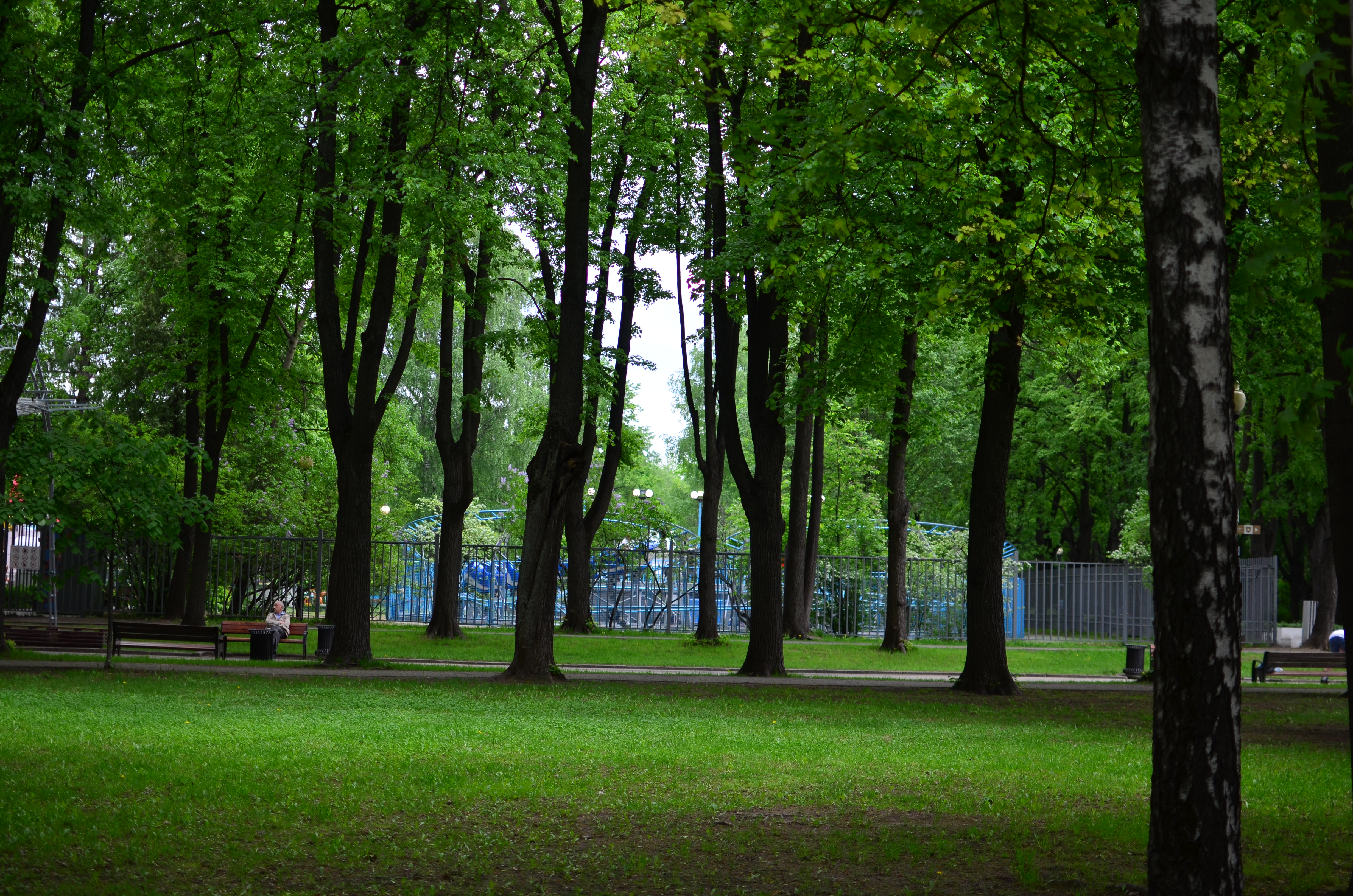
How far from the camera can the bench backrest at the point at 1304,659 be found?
71.0 ft

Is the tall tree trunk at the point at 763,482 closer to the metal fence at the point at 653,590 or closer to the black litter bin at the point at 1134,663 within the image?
the black litter bin at the point at 1134,663

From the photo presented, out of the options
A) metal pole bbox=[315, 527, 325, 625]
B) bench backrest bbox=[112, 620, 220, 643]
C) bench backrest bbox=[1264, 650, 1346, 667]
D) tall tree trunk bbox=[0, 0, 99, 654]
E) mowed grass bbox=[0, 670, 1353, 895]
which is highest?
tall tree trunk bbox=[0, 0, 99, 654]

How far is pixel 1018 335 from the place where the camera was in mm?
16594

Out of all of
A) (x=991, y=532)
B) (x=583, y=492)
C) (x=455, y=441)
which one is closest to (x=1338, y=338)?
(x=991, y=532)

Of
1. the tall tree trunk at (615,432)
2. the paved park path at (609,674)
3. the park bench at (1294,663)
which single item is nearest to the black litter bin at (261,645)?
the paved park path at (609,674)

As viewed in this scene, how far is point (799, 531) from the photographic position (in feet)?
95.4

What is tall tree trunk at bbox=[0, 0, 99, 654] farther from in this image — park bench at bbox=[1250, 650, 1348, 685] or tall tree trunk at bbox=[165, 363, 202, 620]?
park bench at bbox=[1250, 650, 1348, 685]

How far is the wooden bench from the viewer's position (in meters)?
21.4

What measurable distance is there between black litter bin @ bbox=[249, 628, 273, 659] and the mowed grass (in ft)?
18.1

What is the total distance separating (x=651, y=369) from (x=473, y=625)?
9371 mm

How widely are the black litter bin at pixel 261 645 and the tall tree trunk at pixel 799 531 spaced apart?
11444mm

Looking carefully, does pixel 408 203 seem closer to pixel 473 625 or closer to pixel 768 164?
pixel 768 164

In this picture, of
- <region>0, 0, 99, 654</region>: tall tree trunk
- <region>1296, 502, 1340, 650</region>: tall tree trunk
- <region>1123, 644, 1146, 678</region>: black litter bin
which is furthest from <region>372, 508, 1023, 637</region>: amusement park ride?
<region>0, 0, 99, 654</region>: tall tree trunk

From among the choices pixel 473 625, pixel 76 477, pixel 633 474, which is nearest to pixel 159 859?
pixel 76 477
